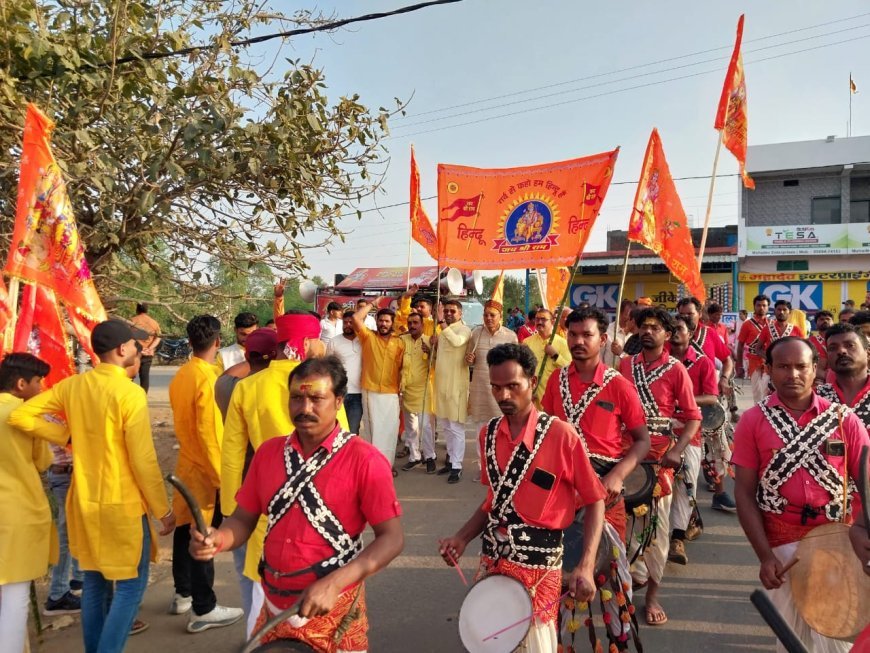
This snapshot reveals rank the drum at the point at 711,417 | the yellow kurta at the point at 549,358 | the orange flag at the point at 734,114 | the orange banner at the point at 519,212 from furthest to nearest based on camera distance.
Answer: the orange flag at the point at 734,114, the yellow kurta at the point at 549,358, the orange banner at the point at 519,212, the drum at the point at 711,417

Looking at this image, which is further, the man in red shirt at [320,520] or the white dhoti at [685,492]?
the white dhoti at [685,492]

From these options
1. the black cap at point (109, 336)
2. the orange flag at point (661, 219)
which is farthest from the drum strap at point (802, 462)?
the orange flag at point (661, 219)

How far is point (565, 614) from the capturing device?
10.0 ft

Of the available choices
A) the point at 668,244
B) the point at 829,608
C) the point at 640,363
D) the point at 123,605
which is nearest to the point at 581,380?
the point at 640,363

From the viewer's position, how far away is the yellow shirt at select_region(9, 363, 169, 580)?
118 inches

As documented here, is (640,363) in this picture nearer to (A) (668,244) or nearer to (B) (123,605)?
(A) (668,244)

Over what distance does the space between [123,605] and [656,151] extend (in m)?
5.69

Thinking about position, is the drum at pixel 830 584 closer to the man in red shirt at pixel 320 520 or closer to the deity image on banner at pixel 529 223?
the man in red shirt at pixel 320 520

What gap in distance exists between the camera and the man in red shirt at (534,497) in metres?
2.52

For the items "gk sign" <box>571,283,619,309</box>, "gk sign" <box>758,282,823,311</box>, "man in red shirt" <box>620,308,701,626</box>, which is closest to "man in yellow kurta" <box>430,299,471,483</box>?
"man in red shirt" <box>620,308,701,626</box>

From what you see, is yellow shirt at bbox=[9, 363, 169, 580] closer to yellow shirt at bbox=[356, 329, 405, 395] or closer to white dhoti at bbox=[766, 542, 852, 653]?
white dhoti at bbox=[766, 542, 852, 653]

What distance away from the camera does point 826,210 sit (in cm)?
2361

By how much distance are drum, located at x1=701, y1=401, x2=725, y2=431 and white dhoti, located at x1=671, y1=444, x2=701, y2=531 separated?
0.77 meters

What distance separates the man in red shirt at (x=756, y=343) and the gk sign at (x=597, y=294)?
15.1 metres
